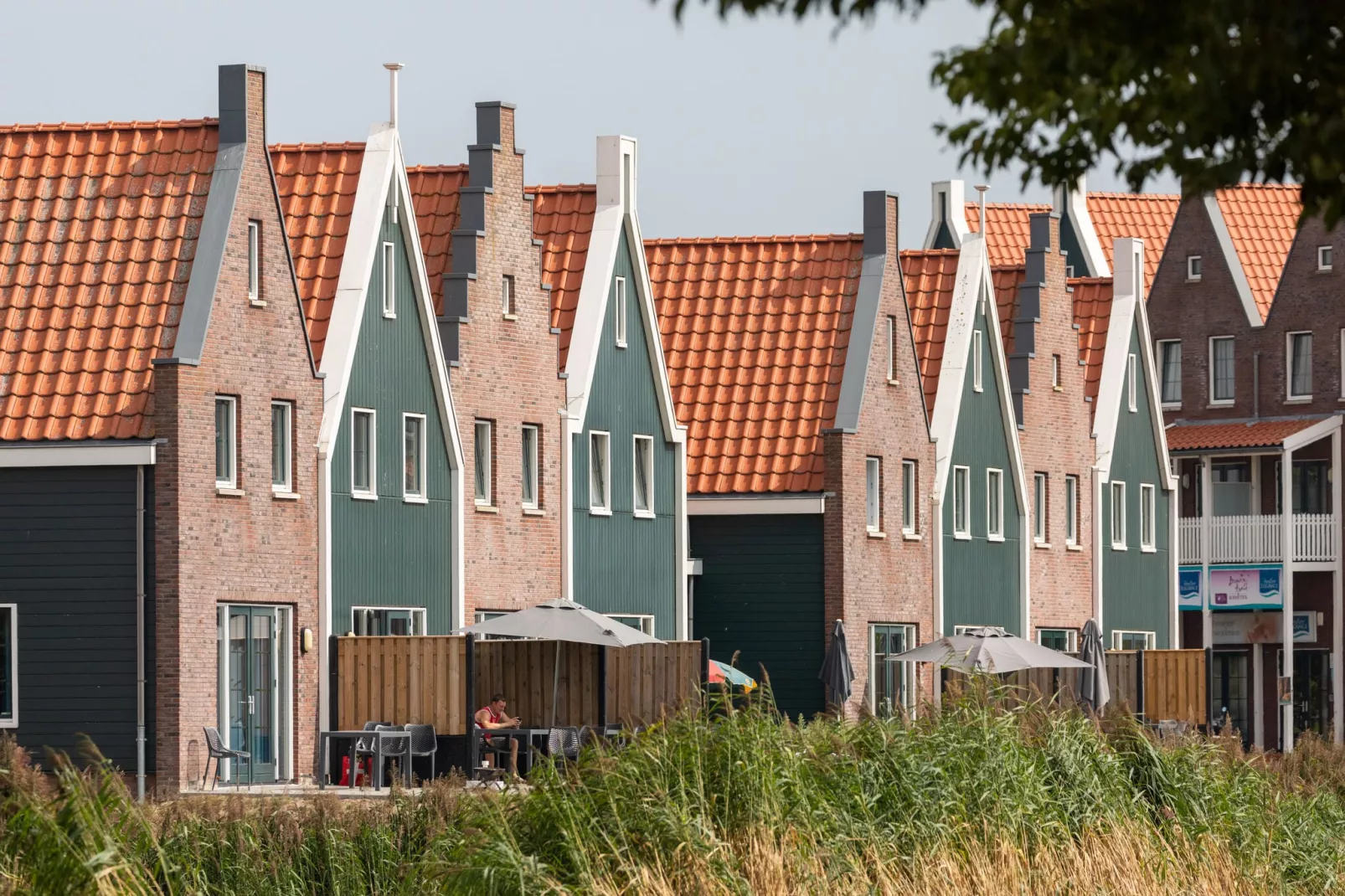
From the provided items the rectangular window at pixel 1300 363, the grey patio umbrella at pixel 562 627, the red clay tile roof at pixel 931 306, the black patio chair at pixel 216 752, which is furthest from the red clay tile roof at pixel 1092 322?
the black patio chair at pixel 216 752

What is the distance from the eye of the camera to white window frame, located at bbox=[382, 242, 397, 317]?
1535 inches

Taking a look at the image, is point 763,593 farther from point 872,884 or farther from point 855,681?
point 872,884

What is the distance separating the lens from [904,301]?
4900cm

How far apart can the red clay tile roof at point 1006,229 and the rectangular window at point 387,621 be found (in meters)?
29.8

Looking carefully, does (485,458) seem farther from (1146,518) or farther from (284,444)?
(1146,518)

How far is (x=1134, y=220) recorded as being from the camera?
73.0 metres

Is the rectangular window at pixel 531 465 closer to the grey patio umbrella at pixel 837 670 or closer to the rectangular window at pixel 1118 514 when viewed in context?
the grey patio umbrella at pixel 837 670

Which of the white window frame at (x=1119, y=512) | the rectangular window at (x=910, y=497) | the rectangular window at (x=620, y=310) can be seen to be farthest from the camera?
the white window frame at (x=1119, y=512)

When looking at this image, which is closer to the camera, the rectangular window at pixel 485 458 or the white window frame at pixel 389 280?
the white window frame at pixel 389 280

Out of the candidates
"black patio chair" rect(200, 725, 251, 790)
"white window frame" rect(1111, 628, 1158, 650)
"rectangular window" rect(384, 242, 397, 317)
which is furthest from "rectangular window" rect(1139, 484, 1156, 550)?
"black patio chair" rect(200, 725, 251, 790)

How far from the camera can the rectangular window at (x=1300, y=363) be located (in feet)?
211

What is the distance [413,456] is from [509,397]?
2478 millimetres

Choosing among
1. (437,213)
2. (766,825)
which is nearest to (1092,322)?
(437,213)

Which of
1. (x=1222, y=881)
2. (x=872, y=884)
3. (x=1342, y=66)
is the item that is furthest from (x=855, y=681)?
(x=1342, y=66)
